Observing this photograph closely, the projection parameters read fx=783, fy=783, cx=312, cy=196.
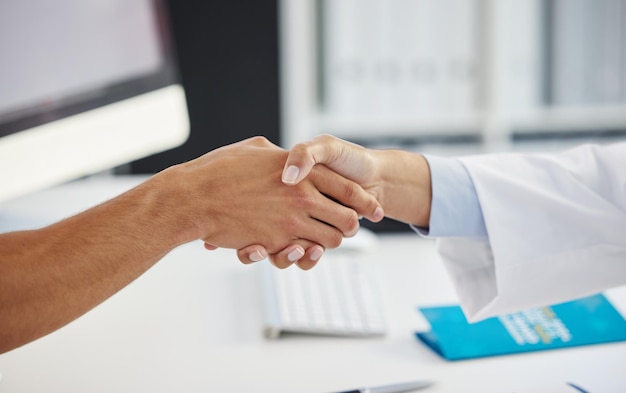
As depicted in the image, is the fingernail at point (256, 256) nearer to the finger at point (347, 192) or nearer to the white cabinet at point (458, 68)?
the finger at point (347, 192)

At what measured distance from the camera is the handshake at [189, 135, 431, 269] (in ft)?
3.34

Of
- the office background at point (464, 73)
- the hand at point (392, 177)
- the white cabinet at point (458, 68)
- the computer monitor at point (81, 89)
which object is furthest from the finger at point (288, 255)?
the white cabinet at point (458, 68)

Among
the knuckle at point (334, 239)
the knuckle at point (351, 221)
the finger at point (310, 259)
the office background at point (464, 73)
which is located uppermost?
the knuckle at point (351, 221)

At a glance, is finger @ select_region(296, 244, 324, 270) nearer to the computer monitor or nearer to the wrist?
the wrist

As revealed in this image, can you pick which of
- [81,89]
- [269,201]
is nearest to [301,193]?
[269,201]

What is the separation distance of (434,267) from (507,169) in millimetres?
302

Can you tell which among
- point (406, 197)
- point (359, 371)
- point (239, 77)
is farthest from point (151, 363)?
point (239, 77)

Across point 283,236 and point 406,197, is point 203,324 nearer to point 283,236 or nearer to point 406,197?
point 283,236

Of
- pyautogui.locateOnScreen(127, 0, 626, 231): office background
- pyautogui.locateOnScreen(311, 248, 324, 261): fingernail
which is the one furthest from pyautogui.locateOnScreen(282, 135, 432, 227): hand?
pyautogui.locateOnScreen(127, 0, 626, 231): office background

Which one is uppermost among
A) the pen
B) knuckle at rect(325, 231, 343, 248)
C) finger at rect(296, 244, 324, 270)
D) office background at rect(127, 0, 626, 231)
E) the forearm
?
the forearm

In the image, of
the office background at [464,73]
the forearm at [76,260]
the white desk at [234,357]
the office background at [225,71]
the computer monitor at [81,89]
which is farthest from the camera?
the office background at [464,73]

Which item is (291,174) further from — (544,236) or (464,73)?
(464,73)

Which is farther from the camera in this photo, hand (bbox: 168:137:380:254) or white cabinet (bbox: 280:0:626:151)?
white cabinet (bbox: 280:0:626:151)

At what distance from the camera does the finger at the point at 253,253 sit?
1.04m
